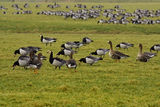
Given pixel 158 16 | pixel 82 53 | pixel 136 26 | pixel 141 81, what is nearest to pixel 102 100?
pixel 141 81

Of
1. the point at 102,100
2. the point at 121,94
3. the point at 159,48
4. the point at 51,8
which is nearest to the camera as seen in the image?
the point at 102,100

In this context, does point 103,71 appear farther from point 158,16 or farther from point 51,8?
point 51,8

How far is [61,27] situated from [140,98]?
46.3 meters

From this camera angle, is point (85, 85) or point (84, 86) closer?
point (84, 86)

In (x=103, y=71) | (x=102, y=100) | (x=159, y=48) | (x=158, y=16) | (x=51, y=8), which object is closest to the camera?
(x=102, y=100)

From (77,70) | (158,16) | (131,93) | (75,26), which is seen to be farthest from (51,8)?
(131,93)

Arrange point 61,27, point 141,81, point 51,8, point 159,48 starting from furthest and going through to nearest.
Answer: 1. point 51,8
2. point 61,27
3. point 159,48
4. point 141,81

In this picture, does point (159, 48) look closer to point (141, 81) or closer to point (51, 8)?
point (141, 81)

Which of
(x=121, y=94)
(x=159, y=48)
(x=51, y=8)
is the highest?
(x=121, y=94)

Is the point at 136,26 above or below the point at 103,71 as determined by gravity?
below

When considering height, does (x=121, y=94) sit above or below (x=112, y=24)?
above

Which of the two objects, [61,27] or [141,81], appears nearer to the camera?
[141,81]

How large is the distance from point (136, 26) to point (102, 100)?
5037 centimetres

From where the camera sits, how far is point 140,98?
14.5 m
